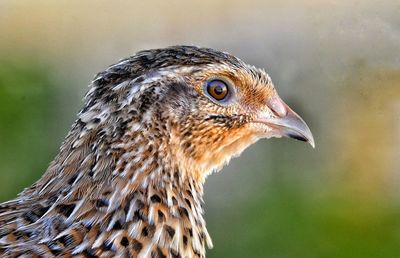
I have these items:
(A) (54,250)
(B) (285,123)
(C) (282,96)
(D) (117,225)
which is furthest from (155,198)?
(C) (282,96)

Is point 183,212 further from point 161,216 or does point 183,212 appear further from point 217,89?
point 217,89

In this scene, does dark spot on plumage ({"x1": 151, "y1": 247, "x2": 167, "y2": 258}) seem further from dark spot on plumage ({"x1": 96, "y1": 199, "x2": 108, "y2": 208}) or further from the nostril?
the nostril

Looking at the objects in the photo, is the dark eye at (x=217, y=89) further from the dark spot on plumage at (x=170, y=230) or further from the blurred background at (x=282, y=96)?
the blurred background at (x=282, y=96)

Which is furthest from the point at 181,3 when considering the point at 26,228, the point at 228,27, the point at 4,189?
the point at 26,228

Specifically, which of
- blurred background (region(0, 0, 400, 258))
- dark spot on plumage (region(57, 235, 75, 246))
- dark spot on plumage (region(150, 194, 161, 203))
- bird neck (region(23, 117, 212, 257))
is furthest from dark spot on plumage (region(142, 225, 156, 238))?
blurred background (region(0, 0, 400, 258))

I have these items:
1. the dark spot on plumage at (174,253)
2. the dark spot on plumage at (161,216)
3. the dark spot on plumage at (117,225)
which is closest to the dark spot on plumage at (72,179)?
the dark spot on plumage at (117,225)

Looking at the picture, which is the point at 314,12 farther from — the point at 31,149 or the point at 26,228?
the point at 26,228

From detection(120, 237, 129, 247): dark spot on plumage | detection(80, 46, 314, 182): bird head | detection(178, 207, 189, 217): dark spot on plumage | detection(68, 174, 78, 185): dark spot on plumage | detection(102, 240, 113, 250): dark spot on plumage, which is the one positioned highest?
detection(80, 46, 314, 182): bird head
